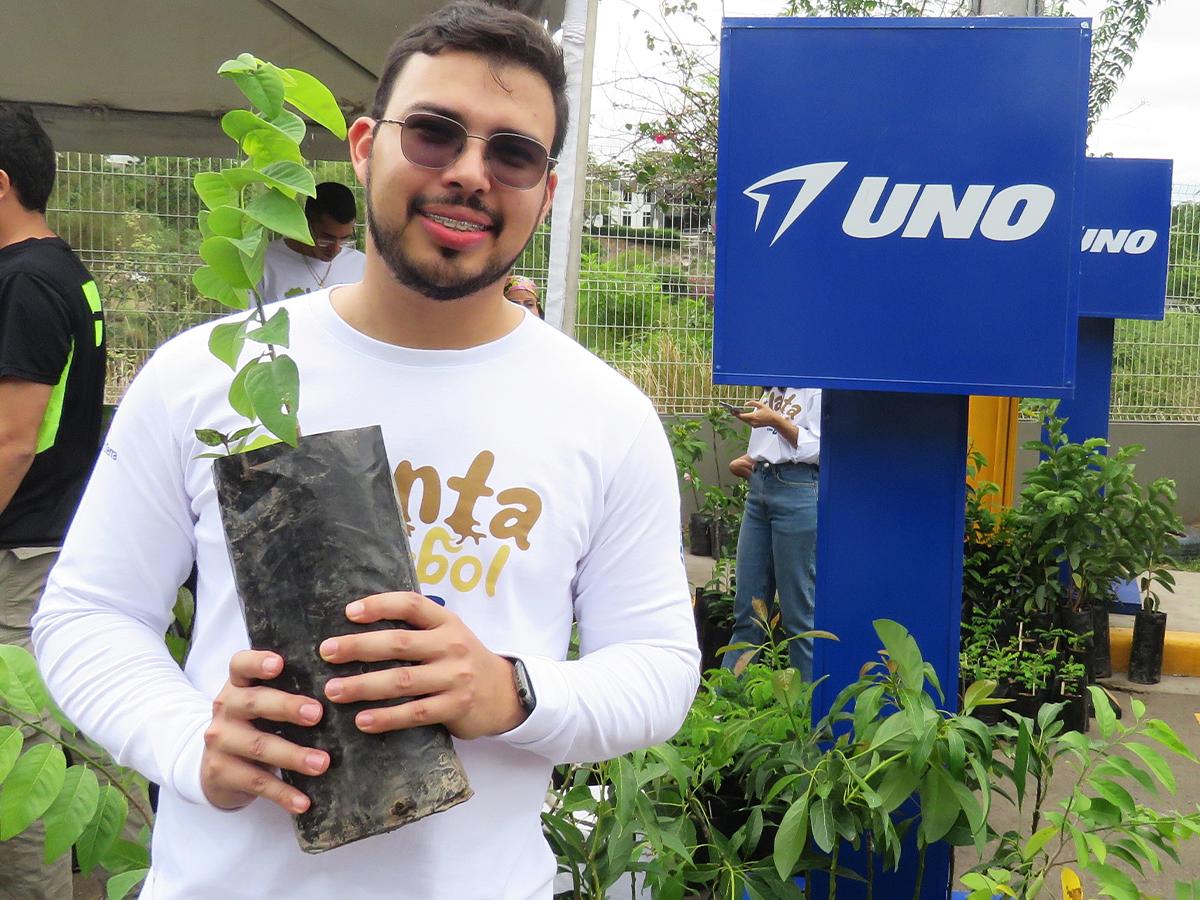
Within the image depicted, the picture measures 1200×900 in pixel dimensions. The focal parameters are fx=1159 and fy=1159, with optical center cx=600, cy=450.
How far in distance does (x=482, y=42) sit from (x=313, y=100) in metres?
0.20

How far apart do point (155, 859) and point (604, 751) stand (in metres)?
0.48

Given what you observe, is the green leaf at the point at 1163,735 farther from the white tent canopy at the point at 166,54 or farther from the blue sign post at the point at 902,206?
the white tent canopy at the point at 166,54

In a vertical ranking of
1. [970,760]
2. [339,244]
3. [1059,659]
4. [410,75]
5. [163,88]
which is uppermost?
[163,88]

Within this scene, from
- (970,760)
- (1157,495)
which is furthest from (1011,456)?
(970,760)

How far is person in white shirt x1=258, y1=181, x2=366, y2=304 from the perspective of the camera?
14.4ft

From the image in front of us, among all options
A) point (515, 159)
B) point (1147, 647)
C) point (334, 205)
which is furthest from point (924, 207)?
point (1147, 647)

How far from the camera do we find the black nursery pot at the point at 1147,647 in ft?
17.8

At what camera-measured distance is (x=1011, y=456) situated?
6.07 metres

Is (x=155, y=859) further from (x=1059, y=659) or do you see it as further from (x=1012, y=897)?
(x=1059, y=659)

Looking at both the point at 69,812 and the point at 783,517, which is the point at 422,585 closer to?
the point at 69,812

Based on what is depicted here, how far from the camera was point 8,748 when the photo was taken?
135 centimetres

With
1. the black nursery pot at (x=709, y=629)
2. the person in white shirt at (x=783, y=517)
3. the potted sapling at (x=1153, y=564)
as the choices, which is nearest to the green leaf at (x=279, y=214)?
the person in white shirt at (x=783, y=517)

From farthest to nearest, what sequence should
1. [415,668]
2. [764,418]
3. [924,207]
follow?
[764,418], [924,207], [415,668]

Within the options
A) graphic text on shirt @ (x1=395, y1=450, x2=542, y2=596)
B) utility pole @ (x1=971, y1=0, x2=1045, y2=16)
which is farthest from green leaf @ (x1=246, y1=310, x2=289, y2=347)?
utility pole @ (x1=971, y1=0, x2=1045, y2=16)
